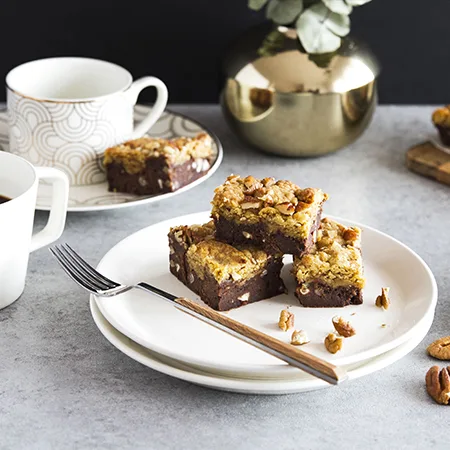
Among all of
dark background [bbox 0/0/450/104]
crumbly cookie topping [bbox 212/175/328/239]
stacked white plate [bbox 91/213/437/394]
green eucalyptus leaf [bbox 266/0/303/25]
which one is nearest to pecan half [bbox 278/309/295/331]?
stacked white plate [bbox 91/213/437/394]

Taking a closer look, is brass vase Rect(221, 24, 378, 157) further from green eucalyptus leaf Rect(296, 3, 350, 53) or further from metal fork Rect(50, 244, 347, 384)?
metal fork Rect(50, 244, 347, 384)

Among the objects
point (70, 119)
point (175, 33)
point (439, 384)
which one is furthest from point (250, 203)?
point (175, 33)

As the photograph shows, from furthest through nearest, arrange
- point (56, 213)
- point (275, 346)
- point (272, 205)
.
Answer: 1. point (56, 213)
2. point (272, 205)
3. point (275, 346)

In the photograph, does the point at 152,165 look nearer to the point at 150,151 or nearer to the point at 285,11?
the point at 150,151

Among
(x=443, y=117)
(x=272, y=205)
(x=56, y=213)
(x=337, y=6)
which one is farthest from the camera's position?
(x=443, y=117)

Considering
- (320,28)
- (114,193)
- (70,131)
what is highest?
(320,28)

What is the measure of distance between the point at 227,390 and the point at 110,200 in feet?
1.94

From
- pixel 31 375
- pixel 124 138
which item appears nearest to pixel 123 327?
pixel 31 375

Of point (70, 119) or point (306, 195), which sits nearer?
point (306, 195)

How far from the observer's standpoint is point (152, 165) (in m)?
1.59

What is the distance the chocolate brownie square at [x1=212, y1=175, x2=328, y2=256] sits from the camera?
1229mm

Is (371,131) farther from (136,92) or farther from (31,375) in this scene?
(31,375)

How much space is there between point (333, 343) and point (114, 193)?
2.17ft

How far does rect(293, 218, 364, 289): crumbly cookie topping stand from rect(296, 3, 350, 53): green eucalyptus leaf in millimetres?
581
